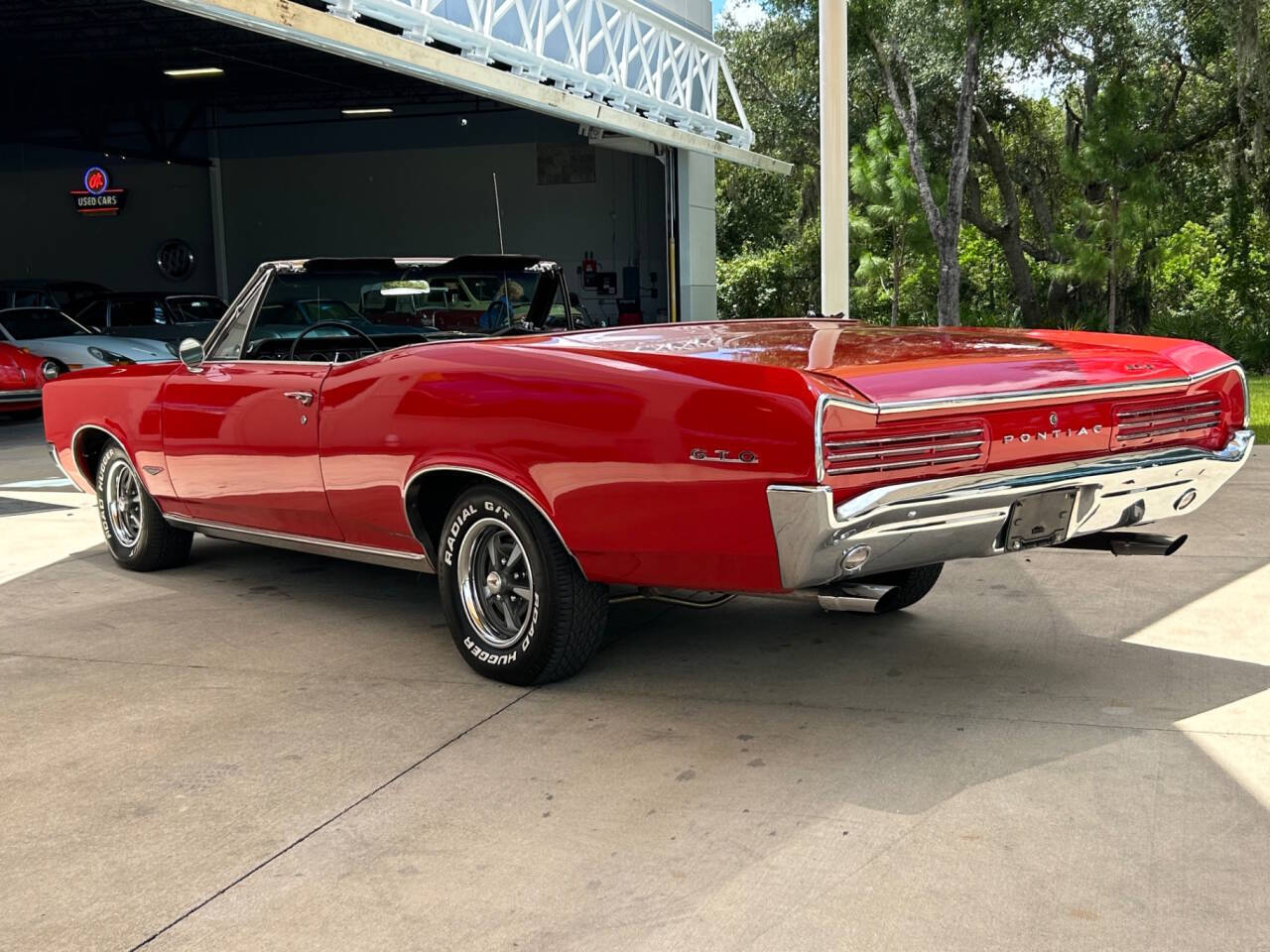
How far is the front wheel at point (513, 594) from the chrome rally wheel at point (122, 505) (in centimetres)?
258

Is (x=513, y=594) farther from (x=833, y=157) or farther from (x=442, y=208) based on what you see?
(x=442, y=208)

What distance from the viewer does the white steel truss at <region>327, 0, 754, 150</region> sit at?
13.0m

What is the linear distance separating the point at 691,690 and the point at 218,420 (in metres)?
2.36

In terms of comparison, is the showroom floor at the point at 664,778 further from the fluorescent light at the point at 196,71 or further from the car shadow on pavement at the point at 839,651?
the fluorescent light at the point at 196,71

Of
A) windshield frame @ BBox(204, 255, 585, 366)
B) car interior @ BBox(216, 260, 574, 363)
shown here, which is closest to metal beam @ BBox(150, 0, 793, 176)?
windshield frame @ BBox(204, 255, 585, 366)

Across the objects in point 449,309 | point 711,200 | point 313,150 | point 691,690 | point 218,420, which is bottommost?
point 691,690

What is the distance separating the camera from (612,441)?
3898 mm

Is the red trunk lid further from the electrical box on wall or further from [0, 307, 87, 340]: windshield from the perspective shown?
the electrical box on wall

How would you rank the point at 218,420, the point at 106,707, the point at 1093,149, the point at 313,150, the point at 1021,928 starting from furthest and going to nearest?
the point at 313,150, the point at 1093,149, the point at 218,420, the point at 106,707, the point at 1021,928

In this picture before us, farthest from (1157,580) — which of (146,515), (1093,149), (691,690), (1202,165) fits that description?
(1202,165)

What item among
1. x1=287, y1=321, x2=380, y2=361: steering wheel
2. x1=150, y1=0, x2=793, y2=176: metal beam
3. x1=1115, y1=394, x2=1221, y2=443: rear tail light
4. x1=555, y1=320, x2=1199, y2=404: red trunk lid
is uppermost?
x1=150, y1=0, x2=793, y2=176: metal beam

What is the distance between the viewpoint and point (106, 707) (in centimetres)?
438

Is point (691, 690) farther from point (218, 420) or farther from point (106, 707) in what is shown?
point (218, 420)

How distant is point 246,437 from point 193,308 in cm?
1460
